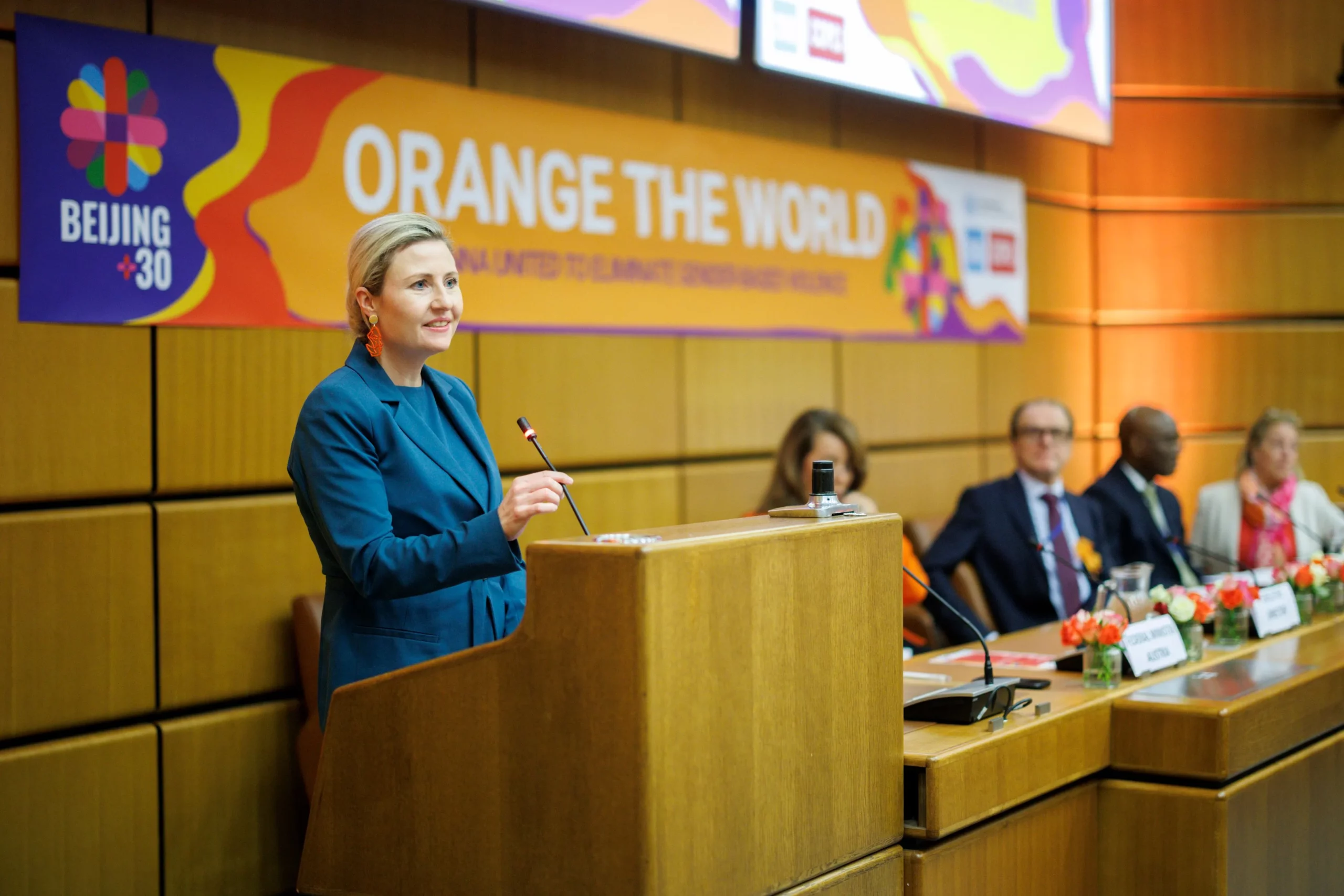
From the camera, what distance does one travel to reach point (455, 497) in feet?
6.46

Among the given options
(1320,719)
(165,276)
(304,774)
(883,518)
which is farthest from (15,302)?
(1320,719)

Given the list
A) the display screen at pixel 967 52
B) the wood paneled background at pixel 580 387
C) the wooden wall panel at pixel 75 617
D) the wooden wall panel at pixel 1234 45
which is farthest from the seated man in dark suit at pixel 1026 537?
the wooden wall panel at pixel 1234 45

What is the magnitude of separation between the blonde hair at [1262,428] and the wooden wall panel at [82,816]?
3.76 metres

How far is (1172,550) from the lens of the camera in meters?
4.57

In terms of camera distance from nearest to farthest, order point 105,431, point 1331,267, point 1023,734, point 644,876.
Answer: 1. point 644,876
2. point 1023,734
3. point 105,431
4. point 1331,267

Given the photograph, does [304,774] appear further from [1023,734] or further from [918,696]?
[1023,734]

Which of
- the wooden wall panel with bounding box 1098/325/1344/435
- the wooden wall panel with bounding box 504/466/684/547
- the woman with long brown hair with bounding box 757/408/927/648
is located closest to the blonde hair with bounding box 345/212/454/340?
the wooden wall panel with bounding box 504/466/684/547

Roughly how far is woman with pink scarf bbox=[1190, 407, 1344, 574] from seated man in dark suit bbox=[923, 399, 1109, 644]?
90 cm

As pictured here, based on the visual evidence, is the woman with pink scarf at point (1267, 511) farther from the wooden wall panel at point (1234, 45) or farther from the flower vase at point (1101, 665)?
the wooden wall panel at point (1234, 45)

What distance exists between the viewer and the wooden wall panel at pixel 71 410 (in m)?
2.80

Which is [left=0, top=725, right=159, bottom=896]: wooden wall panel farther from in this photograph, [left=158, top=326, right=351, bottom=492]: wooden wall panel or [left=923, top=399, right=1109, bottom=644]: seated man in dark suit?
[left=923, top=399, right=1109, bottom=644]: seated man in dark suit

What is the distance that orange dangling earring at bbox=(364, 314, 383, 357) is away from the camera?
6.54 feet

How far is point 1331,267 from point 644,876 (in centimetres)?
618

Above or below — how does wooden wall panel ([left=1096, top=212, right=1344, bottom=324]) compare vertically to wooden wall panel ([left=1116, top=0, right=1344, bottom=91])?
below
